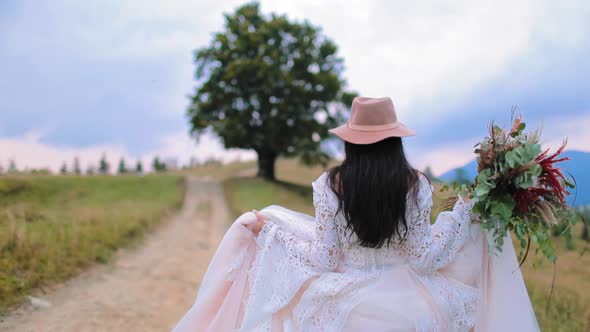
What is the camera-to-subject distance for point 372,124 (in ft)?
11.2

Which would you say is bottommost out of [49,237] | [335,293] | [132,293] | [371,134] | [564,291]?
[564,291]

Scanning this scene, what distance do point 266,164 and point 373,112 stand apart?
28.9m

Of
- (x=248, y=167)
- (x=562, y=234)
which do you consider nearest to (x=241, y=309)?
(x=562, y=234)

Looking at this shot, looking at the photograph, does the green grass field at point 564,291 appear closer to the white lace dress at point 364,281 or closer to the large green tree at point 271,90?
the white lace dress at point 364,281

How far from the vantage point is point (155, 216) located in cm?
1450

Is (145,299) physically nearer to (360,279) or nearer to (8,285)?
(8,285)

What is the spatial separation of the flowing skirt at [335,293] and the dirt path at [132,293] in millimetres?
2140

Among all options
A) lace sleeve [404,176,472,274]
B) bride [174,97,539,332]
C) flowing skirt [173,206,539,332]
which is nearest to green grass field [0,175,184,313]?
flowing skirt [173,206,539,332]

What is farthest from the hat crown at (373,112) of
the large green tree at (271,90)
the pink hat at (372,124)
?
the large green tree at (271,90)

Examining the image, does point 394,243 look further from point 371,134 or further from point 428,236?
point 371,134

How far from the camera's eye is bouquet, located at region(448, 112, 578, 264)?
3.41 meters

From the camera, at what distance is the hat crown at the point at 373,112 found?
3.42 metres

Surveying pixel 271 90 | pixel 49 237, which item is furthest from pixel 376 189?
pixel 271 90

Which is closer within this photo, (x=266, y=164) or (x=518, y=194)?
(x=518, y=194)
